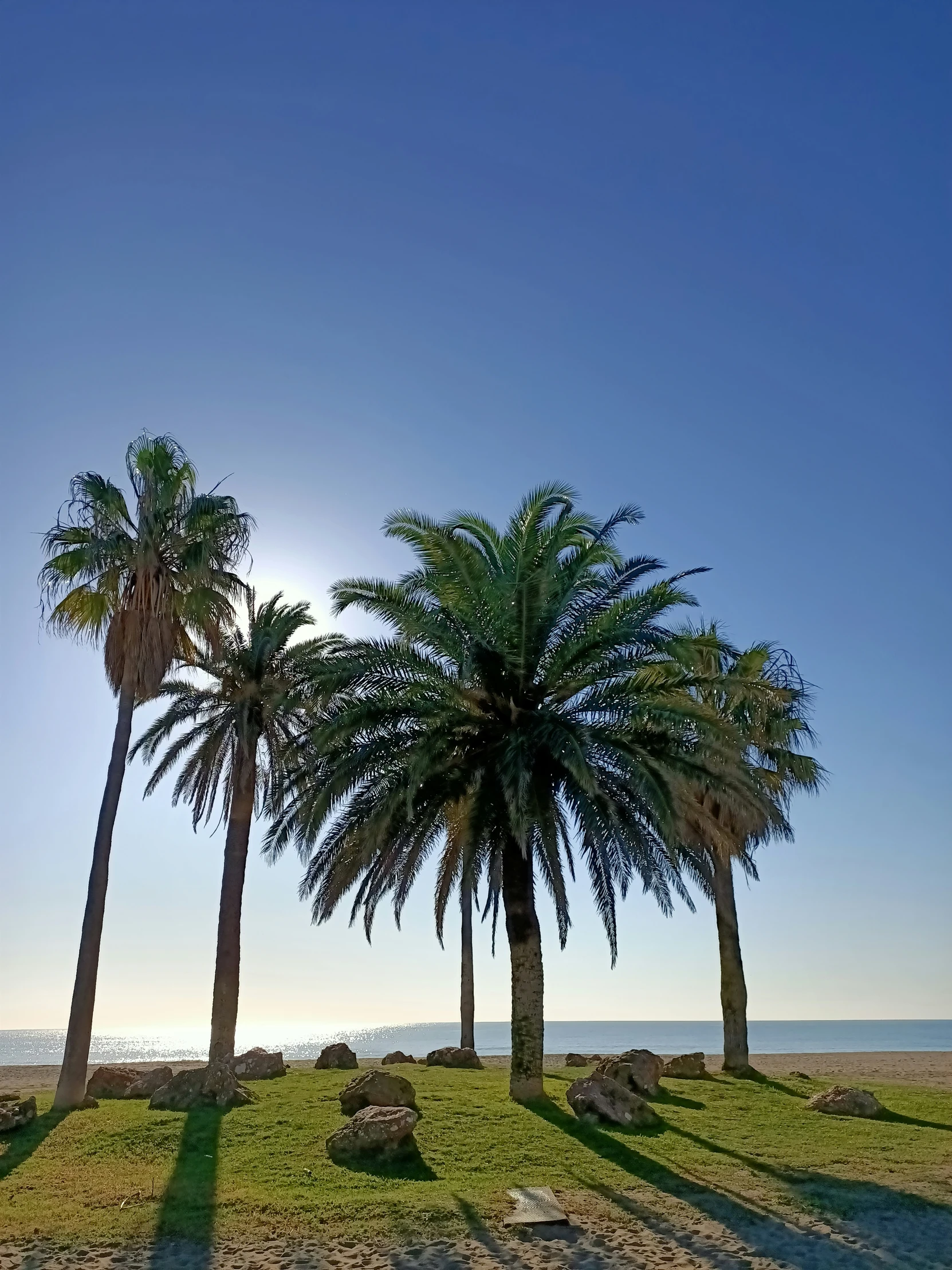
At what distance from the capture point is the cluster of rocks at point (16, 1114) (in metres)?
15.9

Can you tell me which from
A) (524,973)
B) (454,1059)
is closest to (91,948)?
(524,973)

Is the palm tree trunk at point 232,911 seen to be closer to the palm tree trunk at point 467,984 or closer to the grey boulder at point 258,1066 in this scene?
the grey boulder at point 258,1066

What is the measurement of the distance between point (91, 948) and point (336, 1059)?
7.69 metres

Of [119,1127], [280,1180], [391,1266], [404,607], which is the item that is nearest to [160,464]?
[404,607]

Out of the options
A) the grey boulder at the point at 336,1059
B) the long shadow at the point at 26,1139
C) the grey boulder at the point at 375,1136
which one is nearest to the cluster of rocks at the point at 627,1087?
the grey boulder at the point at 375,1136

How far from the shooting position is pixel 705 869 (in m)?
19.0

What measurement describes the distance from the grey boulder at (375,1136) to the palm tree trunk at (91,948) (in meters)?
7.32

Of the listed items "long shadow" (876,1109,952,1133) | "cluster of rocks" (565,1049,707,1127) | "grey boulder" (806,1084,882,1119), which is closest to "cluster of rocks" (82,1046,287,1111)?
"cluster of rocks" (565,1049,707,1127)

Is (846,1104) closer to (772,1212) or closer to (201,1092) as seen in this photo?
(772,1212)

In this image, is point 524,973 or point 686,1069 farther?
point 686,1069

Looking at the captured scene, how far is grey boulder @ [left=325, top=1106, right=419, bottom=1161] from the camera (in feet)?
43.3

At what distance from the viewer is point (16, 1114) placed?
16.3 m

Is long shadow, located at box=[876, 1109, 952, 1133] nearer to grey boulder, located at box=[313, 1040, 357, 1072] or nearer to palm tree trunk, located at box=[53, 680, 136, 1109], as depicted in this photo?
grey boulder, located at box=[313, 1040, 357, 1072]

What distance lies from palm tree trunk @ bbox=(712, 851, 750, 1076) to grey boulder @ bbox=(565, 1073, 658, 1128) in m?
10.2
